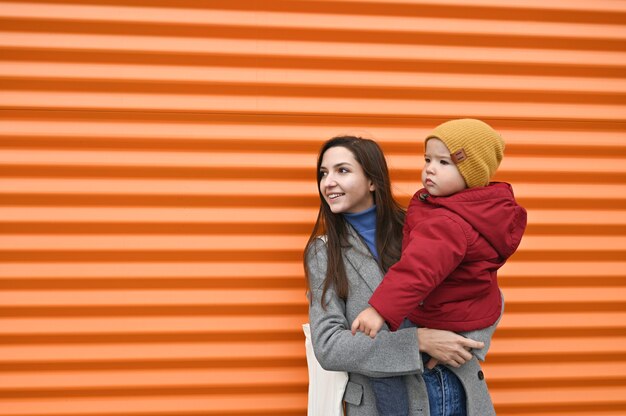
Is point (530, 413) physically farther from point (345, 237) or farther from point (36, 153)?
point (36, 153)

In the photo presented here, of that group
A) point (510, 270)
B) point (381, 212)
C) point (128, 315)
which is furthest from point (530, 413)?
point (128, 315)

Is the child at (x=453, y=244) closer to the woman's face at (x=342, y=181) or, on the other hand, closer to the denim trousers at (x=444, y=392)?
the denim trousers at (x=444, y=392)

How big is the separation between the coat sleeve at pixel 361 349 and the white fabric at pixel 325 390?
15 cm

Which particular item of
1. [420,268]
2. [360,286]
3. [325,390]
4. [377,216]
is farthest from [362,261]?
[325,390]

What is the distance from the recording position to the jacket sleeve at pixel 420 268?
165 cm

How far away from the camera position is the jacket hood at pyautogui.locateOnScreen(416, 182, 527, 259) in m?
1.79

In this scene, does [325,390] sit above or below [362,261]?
below

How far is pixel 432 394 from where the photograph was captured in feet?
6.39

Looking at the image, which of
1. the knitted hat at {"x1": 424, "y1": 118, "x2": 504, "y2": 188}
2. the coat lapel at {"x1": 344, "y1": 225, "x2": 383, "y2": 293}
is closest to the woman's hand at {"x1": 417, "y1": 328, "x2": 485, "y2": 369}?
the coat lapel at {"x1": 344, "y1": 225, "x2": 383, "y2": 293}

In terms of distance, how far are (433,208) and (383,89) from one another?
944 millimetres

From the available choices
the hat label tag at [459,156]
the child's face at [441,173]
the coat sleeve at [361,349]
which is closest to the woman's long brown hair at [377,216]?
the coat sleeve at [361,349]

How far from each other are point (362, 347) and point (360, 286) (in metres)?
0.25

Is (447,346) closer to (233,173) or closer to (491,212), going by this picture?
(491,212)

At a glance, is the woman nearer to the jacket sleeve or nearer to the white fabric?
the white fabric
